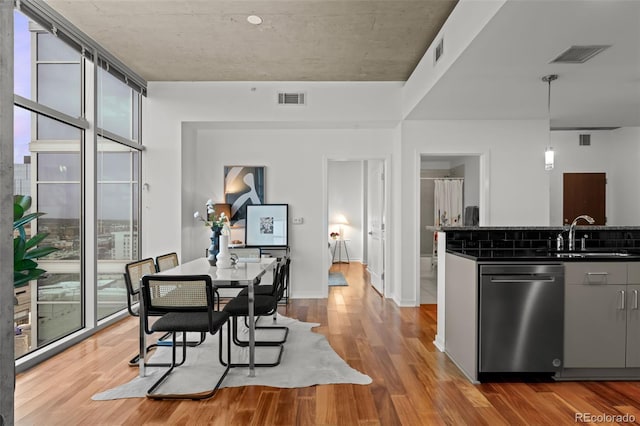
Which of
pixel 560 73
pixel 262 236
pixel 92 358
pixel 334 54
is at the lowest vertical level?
pixel 92 358

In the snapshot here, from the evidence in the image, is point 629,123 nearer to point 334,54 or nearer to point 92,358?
point 334,54

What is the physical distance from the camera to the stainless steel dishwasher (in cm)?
270

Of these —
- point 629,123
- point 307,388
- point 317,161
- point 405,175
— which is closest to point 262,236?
point 317,161

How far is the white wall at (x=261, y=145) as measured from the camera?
513 cm

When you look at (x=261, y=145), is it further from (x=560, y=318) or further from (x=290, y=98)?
(x=560, y=318)

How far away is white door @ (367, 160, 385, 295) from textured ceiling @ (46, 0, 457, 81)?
61.9 inches

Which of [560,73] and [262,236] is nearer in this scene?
[560,73]

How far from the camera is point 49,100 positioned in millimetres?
3355

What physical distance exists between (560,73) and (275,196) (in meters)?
3.71

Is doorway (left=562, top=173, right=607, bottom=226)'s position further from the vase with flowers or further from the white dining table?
the vase with flowers

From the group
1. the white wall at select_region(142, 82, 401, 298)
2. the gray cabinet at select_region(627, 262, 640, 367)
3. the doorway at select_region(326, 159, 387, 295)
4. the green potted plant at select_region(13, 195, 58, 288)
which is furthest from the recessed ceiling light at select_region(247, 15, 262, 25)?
the doorway at select_region(326, 159, 387, 295)

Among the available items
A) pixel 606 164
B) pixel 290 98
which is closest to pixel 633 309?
pixel 290 98

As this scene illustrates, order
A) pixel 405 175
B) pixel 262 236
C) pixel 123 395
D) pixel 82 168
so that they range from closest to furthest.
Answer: pixel 123 395 → pixel 82 168 → pixel 405 175 → pixel 262 236

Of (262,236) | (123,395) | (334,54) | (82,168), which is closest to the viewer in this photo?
(123,395)
